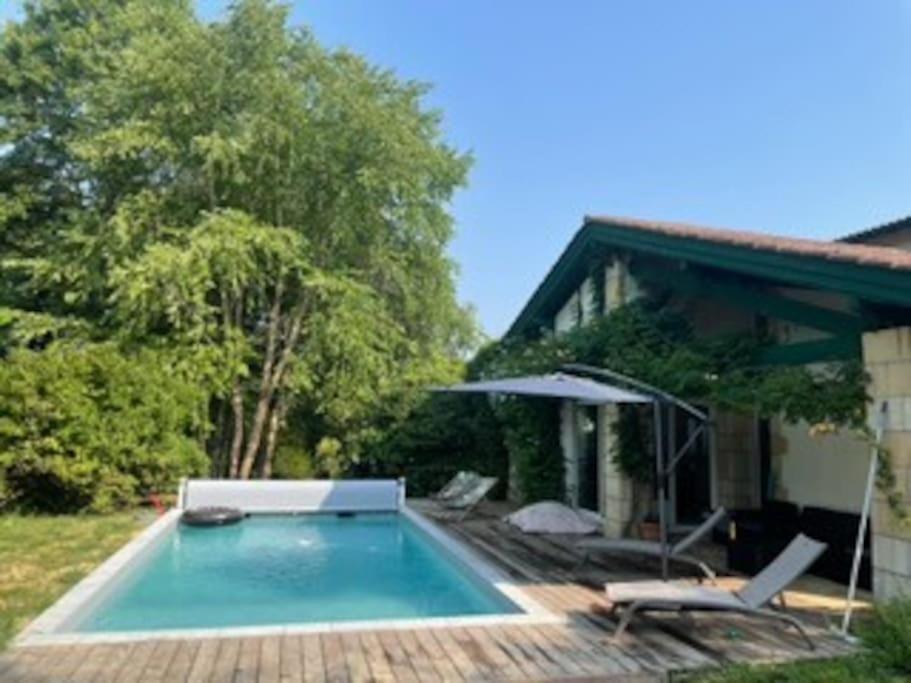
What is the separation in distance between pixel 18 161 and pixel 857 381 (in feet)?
84.2

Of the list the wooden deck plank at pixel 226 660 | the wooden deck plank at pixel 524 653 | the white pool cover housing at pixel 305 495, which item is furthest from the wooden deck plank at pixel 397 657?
the white pool cover housing at pixel 305 495

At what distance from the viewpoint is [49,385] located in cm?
1638

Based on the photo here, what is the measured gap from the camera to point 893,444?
8117 millimetres

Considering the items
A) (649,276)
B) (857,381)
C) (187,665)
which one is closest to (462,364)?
(649,276)

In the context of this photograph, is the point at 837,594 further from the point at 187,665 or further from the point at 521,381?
the point at 187,665

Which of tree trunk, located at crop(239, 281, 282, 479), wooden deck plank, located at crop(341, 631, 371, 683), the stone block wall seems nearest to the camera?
wooden deck plank, located at crop(341, 631, 371, 683)

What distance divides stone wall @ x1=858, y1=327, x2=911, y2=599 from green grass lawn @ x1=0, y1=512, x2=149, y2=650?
8.21 m

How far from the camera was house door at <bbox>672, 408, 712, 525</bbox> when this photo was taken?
47.2ft

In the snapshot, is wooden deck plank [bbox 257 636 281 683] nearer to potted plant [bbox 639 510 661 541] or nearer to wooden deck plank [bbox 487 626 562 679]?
wooden deck plank [bbox 487 626 562 679]

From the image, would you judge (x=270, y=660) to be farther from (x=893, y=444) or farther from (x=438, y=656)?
(x=893, y=444)

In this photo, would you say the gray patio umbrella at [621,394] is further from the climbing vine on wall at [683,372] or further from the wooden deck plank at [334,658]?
the wooden deck plank at [334,658]

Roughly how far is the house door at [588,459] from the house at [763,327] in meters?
0.04

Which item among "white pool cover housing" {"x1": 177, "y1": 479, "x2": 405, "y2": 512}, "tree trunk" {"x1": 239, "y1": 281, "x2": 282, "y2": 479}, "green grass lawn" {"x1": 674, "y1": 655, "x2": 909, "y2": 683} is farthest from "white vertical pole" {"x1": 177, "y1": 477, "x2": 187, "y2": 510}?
"green grass lawn" {"x1": 674, "y1": 655, "x2": 909, "y2": 683}

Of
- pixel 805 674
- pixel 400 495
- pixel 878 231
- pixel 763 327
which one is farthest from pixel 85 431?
pixel 878 231
